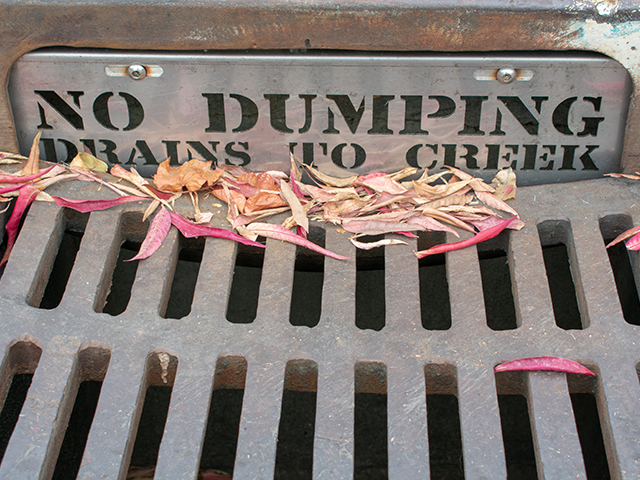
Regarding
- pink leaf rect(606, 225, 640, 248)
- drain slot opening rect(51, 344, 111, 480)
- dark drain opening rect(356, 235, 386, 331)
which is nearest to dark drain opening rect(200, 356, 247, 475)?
drain slot opening rect(51, 344, 111, 480)

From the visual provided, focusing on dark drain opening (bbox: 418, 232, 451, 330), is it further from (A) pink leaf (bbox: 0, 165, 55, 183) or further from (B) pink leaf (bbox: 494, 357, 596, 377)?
(A) pink leaf (bbox: 0, 165, 55, 183)

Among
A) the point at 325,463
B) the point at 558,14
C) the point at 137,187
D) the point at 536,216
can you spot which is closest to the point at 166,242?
the point at 137,187

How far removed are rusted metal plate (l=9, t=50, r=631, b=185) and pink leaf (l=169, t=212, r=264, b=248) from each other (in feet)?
0.89

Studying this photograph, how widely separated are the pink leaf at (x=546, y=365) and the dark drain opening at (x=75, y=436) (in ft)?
4.51

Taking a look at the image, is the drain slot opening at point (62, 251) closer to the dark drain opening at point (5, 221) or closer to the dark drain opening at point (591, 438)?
the dark drain opening at point (5, 221)

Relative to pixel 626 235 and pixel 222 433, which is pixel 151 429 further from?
pixel 626 235

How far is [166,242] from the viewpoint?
1.55 meters

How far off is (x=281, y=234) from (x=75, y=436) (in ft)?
3.48

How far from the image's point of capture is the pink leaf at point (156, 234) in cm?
151

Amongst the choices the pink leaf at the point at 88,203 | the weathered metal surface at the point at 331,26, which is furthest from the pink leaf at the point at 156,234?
the weathered metal surface at the point at 331,26

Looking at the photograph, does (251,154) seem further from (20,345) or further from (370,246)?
(20,345)

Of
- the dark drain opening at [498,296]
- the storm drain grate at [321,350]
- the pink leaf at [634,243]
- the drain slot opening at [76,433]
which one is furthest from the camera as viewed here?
the dark drain opening at [498,296]

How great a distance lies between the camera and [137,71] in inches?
63.6

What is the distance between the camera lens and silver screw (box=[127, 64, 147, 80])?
161 centimetres
